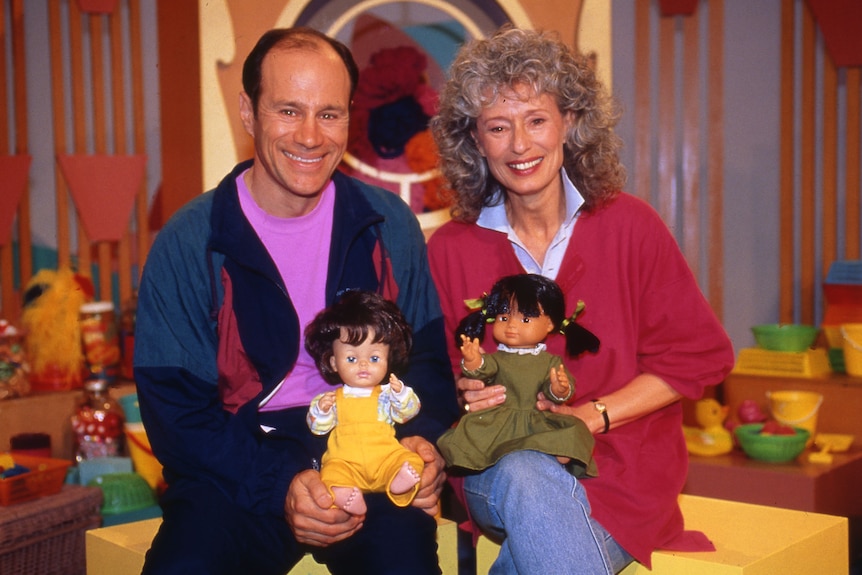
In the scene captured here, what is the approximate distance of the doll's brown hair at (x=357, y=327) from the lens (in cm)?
186

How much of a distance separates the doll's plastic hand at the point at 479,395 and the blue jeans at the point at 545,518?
0.13 m

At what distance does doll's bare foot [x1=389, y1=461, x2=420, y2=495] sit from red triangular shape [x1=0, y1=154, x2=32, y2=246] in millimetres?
2577

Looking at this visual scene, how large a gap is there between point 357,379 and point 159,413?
0.40 m

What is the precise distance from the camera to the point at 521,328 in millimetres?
1935

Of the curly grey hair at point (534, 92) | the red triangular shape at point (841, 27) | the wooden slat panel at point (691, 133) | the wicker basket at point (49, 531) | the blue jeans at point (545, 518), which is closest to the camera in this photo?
the blue jeans at point (545, 518)

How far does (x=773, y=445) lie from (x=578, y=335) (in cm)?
169

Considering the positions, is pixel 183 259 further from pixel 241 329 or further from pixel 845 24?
pixel 845 24

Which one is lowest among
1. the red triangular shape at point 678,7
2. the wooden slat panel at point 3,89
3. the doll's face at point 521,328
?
the doll's face at point 521,328

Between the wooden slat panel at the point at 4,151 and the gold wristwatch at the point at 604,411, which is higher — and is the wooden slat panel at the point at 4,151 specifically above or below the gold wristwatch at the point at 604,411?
above

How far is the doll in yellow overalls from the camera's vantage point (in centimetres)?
183

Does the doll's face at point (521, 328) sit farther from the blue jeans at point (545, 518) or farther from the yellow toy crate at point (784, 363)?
the yellow toy crate at point (784, 363)

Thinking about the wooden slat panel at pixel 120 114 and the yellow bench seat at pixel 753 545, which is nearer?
the yellow bench seat at pixel 753 545

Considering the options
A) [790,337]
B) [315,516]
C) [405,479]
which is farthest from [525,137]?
[790,337]

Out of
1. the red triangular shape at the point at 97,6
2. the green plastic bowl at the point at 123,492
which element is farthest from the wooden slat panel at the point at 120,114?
the green plastic bowl at the point at 123,492
